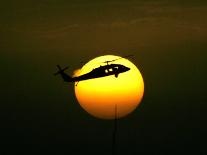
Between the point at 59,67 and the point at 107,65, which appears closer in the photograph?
the point at 107,65

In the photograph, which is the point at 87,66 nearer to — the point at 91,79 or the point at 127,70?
the point at 91,79

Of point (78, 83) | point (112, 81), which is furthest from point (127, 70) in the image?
point (78, 83)

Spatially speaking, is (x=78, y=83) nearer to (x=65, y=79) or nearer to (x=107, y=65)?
(x=65, y=79)

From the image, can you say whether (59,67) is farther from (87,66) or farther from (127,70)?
(127,70)

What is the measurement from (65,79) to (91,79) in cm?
544

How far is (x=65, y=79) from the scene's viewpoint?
74.8 m

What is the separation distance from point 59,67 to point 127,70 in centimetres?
1206

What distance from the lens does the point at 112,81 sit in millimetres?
74312

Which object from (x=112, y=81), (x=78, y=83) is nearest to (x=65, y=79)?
(x=78, y=83)

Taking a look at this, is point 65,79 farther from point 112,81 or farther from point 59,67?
point 112,81

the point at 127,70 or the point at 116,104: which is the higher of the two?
the point at 127,70

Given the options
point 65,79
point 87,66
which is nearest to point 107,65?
point 87,66

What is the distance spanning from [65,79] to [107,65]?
27.6 ft

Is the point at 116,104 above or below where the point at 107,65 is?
below
